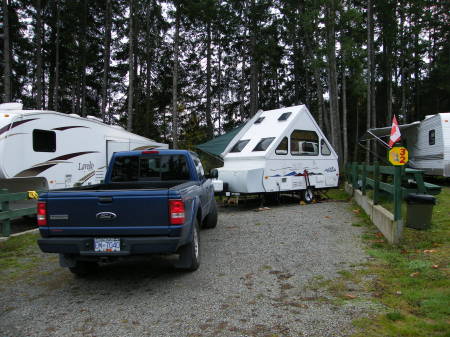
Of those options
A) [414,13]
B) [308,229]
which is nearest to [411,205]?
[308,229]

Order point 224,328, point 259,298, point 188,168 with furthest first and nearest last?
1. point 188,168
2. point 259,298
3. point 224,328

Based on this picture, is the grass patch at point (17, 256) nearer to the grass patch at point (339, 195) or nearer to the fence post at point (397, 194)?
the fence post at point (397, 194)

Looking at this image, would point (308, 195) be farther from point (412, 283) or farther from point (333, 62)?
point (333, 62)

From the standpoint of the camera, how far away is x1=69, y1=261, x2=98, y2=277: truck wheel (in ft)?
16.7

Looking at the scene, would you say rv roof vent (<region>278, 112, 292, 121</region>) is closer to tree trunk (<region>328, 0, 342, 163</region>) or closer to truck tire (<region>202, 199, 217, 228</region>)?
truck tire (<region>202, 199, 217, 228</region>)

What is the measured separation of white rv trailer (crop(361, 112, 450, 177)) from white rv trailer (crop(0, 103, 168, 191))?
31.4 ft

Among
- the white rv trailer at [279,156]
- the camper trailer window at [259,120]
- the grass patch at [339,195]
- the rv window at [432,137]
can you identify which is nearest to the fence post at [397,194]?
the white rv trailer at [279,156]

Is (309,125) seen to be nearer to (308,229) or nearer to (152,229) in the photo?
(308,229)

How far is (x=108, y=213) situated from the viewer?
437cm

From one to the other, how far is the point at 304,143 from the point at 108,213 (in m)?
8.88

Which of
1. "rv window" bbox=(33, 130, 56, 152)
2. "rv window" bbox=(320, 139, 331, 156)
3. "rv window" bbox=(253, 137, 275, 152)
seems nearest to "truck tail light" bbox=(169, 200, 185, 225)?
"rv window" bbox=(33, 130, 56, 152)

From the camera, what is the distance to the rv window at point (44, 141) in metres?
9.76

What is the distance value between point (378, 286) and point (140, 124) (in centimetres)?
2535

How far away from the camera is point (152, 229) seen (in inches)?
170
